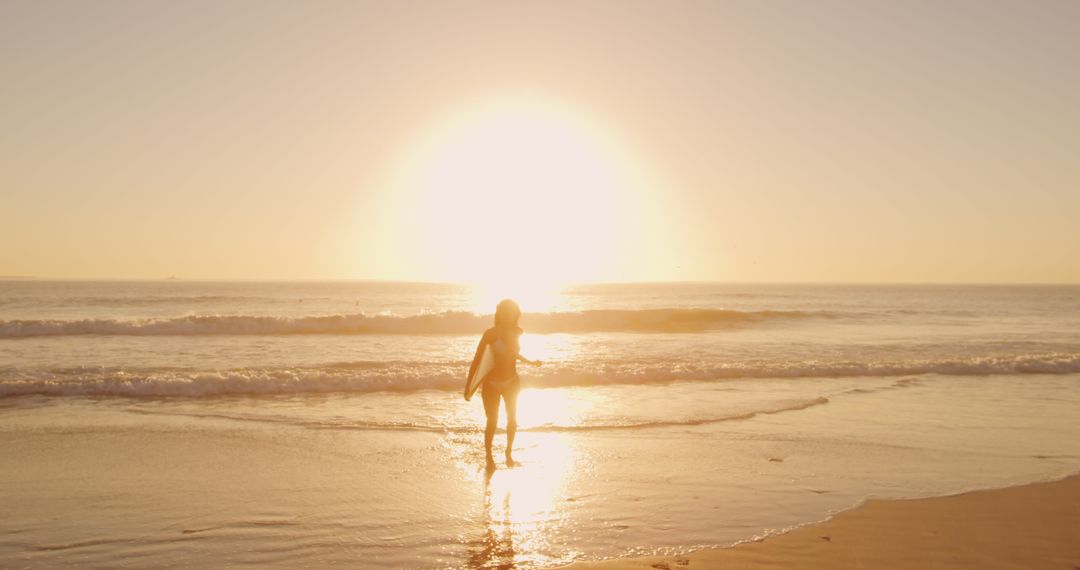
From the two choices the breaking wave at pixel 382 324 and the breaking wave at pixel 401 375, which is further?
the breaking wave at pixel 382 324

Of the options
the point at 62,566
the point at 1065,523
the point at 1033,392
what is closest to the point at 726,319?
the point at 1033,392

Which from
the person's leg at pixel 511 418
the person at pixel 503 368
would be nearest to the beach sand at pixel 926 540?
the person's leg at pixel 511 418

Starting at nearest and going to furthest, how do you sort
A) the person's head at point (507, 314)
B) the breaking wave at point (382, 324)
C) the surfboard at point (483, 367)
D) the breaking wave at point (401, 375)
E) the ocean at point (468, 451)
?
the ocean at point (468, 451) → the person's head at point (507, 314) → the surfboard at point (483, 367) → the breaking wave at point (401, 375) → the breaking wave at point (382, 324)

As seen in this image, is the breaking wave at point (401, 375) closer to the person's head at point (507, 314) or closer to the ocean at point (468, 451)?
the ocean at point (468, 451)

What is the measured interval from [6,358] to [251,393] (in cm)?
1060

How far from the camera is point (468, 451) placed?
31.7ft

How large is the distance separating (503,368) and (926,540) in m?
4.63

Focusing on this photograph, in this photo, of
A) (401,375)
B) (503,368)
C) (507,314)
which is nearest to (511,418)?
(503,368)

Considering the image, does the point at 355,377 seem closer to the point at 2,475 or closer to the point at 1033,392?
the point at 2,475

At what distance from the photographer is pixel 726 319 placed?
43406 millimetres

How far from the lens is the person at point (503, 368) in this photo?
871 centimetres

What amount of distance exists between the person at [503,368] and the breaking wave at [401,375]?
6.83m

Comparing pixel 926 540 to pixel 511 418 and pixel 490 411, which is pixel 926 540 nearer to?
pixel 511 418

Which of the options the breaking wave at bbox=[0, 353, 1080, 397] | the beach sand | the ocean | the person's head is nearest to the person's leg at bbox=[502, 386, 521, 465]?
the ocean
